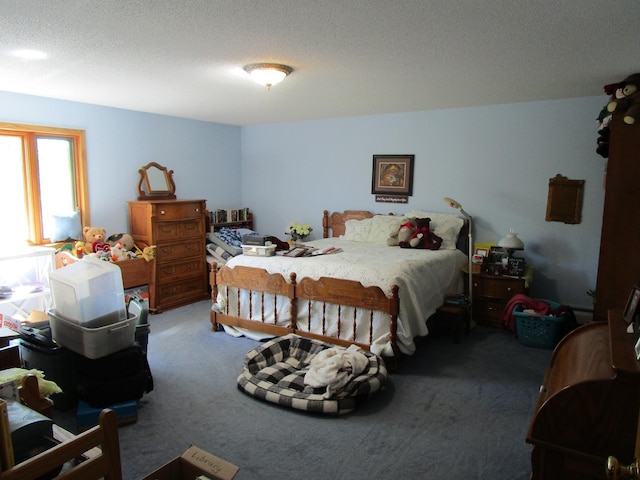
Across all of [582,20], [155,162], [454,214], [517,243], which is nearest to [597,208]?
[517,243]

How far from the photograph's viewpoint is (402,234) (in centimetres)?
447

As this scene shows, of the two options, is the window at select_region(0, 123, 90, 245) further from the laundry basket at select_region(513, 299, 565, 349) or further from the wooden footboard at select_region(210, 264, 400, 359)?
the laundry basket at select_region(513, 299, 565, 349)

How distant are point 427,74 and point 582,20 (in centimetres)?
120

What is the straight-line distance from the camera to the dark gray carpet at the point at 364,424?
2107mm

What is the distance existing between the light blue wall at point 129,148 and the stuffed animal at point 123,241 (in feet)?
0.67

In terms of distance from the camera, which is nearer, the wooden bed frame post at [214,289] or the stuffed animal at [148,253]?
the wooden bed frame post at [214,289]

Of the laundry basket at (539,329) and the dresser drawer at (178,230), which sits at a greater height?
the dresser drawer at (178,230)

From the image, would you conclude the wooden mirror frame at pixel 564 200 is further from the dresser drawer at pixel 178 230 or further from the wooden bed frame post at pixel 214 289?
the dresser drawer at pixel 178 230

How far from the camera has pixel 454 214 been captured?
15.5 feet

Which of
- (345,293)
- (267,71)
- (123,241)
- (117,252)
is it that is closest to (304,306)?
(345,293)

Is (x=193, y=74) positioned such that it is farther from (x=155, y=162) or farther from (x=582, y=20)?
(x=582, y=20)

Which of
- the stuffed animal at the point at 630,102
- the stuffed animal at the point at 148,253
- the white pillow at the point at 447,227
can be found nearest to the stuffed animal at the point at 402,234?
the white pillow at the point at 447,227

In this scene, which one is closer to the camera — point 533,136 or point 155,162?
point 533,136

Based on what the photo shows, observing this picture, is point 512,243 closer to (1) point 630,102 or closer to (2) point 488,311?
(2) point 488,311
